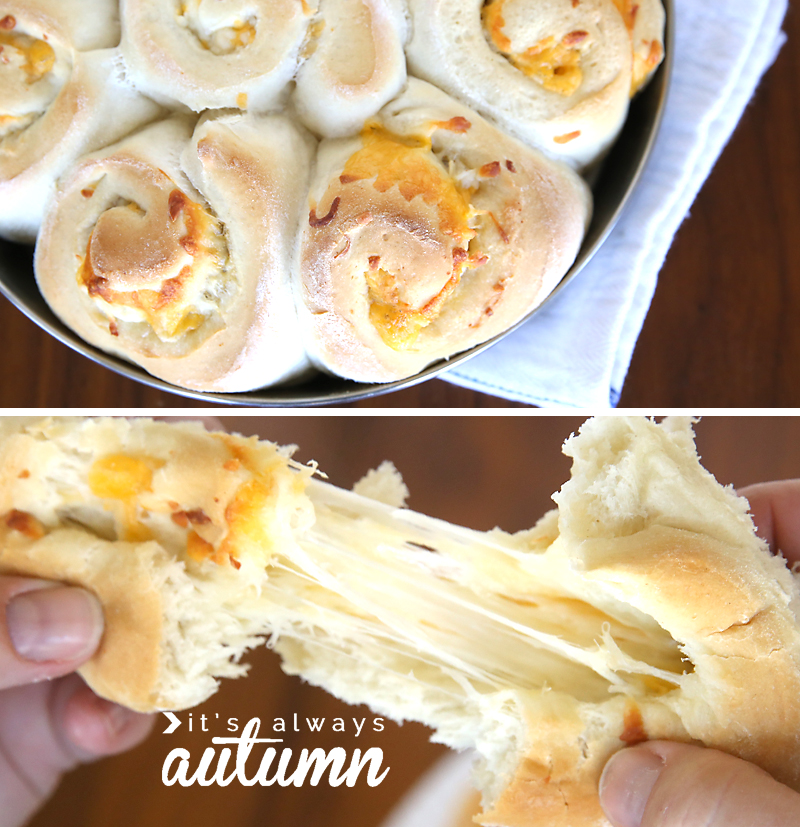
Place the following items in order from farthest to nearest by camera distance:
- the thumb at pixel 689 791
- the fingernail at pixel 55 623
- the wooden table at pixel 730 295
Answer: the wooden table at pixel 730 295 → the fingernail at pixel 55 623 → the thumb at pixel 689 791

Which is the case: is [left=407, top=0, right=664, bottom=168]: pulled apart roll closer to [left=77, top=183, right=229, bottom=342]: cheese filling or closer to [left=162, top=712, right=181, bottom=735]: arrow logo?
[left=77, top=183, right=229, bottom=342]: cheese filling

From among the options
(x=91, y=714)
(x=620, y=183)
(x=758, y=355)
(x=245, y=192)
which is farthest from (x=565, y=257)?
(x=91, y=714)

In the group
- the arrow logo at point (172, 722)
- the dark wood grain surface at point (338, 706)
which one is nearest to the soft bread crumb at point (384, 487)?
the dark wood grain surface at point (338, 706)

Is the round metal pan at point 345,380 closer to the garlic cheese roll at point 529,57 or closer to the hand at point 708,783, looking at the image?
the garlic cheese roll at point 529,57

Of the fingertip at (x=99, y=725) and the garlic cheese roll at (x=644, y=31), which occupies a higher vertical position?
the garlic cheese roll at (x=644, y=31)

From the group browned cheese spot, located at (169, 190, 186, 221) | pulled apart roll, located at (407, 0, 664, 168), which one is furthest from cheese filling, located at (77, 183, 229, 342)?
pulled apart roll, located at (407, 0, 664, 168)

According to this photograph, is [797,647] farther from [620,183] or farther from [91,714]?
[91,714]

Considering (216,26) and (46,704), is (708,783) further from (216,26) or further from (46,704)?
(216,26)
